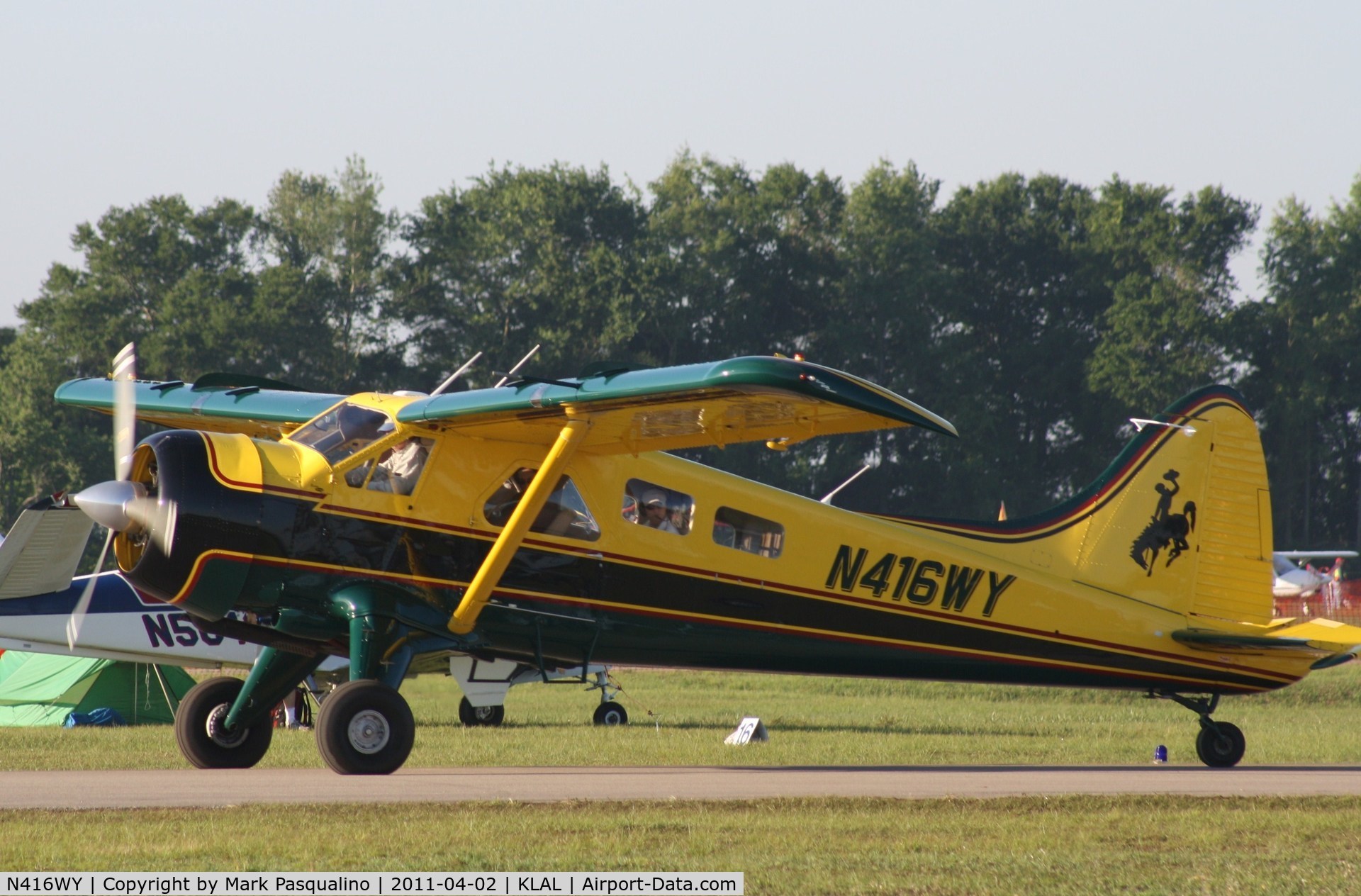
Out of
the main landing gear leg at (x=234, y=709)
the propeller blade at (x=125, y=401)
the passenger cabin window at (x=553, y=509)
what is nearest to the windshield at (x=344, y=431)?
the passenger cabin window at (x=553, y=509)

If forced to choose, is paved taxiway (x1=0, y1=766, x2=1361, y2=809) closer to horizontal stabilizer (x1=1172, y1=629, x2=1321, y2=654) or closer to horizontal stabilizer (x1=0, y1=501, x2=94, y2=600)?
horizontal stabilizer (x1=1172, y1=629, x2=1321, y2=654)

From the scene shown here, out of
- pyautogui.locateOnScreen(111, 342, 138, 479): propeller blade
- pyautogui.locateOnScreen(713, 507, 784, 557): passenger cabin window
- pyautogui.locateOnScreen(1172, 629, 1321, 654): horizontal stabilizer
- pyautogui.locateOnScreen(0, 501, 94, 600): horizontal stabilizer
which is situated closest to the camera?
pyautogui.locateOnScreen(111, 342, 138, 479): propeller blade

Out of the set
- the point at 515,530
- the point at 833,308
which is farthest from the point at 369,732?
the point at 833,308

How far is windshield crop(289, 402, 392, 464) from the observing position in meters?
12.2

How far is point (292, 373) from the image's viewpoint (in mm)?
65250

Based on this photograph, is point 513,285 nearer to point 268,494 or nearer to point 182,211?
point 182,211

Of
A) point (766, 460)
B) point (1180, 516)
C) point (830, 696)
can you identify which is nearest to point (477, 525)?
point (1180, 516)

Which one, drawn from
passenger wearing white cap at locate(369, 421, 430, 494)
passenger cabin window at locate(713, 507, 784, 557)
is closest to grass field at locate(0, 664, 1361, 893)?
passenger cabin window at locate(713, 507, 784, 557)

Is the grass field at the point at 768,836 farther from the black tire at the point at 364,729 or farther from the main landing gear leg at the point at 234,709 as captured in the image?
the black tire at the point at 364,729

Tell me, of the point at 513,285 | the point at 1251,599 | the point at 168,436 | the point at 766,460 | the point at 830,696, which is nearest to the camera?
the point at 168,436

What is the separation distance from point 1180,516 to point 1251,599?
1068mm

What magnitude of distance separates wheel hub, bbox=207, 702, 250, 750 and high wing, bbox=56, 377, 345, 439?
2742 millimetres

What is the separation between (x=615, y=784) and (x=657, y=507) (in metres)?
2.44

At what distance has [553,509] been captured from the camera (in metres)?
12.8
